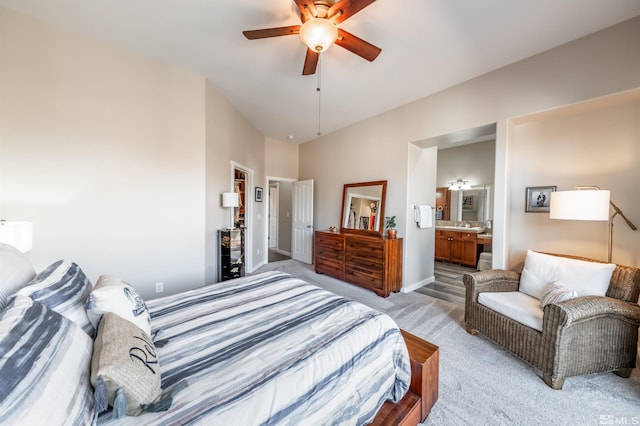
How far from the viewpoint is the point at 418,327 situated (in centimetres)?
255

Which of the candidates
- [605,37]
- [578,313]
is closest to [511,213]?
[578,313]

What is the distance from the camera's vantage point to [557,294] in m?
1.86

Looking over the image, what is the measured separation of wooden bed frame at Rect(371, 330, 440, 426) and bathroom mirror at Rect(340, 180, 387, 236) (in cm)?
253

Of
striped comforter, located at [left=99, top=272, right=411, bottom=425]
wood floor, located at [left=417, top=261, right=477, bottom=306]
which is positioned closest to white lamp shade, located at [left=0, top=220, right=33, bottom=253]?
striped comforter, located at [left=99, top=272, right=411, bottom=425]

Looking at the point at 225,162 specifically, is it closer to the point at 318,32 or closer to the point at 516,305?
the point at 318,32

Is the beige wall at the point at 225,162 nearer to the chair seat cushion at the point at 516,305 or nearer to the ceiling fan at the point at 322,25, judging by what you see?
the ceiling fan at the point at 322,25

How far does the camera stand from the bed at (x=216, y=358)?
64cm

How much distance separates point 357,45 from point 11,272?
2496mm

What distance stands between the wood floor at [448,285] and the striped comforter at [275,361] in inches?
99.0

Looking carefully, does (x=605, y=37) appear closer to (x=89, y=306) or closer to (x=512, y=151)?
(x=512, y=151)

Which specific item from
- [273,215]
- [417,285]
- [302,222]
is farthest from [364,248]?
[273,215]

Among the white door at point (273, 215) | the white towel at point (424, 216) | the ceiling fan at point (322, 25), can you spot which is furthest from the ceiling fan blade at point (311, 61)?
the white door at point (273, 215)

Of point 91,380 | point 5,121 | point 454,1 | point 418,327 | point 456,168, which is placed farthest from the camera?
point 456,168

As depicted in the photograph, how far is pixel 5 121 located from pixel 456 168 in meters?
7.02
